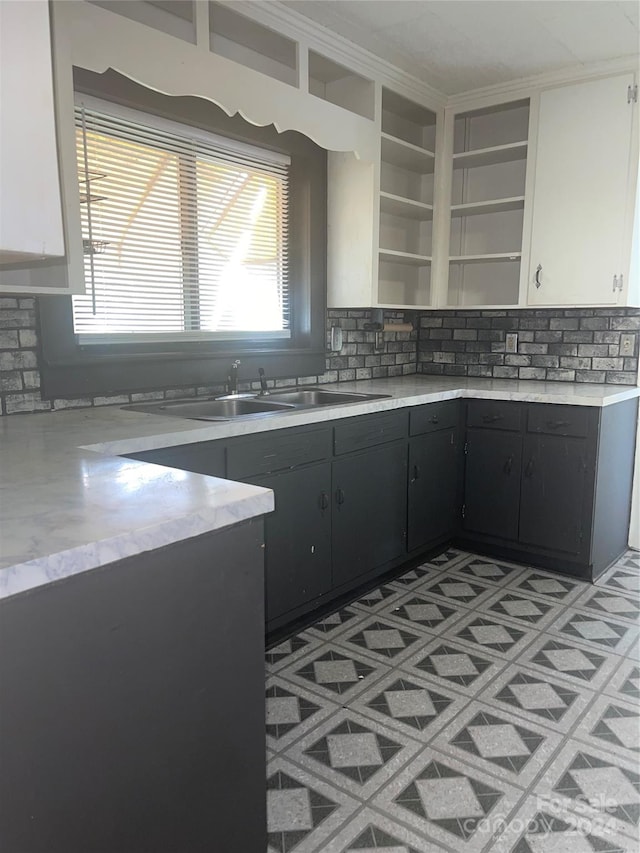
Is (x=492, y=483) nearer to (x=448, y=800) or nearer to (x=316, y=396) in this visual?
(x=316, y=396)

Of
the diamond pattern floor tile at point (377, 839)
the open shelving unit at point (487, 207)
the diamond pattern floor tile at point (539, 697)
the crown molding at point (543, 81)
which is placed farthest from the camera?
the open shelving unit at point (487, 207)

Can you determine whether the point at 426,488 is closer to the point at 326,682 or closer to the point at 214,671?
the point at 326,682

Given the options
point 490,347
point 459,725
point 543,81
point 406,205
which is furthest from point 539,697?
point 543,81

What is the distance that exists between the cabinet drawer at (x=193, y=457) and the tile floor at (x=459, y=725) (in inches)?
30.7

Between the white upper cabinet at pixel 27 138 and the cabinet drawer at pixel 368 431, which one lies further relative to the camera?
the cabinet drawer at pixel 368 431

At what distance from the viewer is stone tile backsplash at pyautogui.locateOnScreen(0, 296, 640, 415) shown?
342cm

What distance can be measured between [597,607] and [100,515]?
95.1 inches

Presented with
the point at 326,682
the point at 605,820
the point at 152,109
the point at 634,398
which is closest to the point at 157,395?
the point at 152,109

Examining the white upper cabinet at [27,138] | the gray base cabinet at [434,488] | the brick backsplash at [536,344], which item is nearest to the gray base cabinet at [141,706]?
the white upper cabinet at [27,138]

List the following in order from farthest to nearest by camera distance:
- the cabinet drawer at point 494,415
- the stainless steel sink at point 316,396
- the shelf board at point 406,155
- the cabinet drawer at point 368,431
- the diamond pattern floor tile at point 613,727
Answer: the shelf board at point 406,155, the cabinet drawer at point 494,415, the stainless steel sink at point 316,396, the cabinet drawer at point 368,431, the diamond pattern floor tile at point 613,727

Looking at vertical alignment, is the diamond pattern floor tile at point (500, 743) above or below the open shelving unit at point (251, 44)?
below

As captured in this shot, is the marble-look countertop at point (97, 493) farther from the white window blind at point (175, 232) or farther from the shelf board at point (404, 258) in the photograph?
the shelf board at point (404, 258)

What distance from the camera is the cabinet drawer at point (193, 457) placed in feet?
6.14

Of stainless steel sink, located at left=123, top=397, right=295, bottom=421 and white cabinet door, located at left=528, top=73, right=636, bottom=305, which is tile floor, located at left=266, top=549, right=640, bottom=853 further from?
white cabinet door, located at left=528, top=73, right=636, bottom=305
